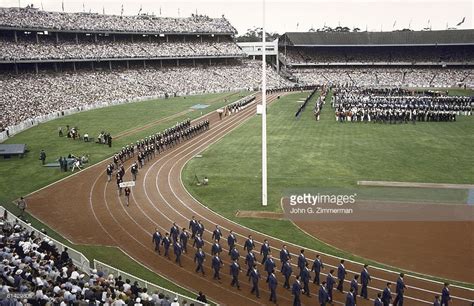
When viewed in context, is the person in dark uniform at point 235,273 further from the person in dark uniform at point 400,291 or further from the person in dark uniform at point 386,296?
the person in dark uniform at point 400,291

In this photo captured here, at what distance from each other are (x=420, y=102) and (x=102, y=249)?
123 ft

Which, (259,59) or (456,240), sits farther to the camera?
(259,59)

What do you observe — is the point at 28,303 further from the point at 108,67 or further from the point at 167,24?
the point at 167,24

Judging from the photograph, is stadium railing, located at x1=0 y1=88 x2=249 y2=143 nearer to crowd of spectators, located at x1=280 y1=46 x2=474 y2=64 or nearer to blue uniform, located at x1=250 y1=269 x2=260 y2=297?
crowd of spectators, located at x1=280 y1=46 x2=474 y2=64

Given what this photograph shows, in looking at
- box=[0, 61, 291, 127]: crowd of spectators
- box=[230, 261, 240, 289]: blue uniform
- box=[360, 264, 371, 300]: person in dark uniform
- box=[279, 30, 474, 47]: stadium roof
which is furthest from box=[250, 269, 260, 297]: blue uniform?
box=[279, 30, 474, 47]: stadium roof

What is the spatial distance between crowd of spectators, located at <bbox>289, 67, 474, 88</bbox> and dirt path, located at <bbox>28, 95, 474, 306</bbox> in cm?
5823

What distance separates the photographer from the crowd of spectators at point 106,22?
62938 millimetres

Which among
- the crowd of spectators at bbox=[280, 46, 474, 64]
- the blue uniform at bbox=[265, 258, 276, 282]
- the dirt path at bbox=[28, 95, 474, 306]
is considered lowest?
the dirt path at bbox=[28, 95, 474, 306]

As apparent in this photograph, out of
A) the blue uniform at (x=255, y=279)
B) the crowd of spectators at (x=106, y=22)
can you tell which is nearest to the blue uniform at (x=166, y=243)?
the blue uniform at (x=255, y=279)

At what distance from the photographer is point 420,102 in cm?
4525

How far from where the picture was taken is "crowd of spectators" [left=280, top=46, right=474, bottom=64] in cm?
8475

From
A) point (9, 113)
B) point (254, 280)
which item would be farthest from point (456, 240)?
point (9, 113)

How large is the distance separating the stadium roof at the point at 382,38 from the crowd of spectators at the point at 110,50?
13027 mm

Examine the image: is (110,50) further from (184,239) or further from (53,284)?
(53,284)
